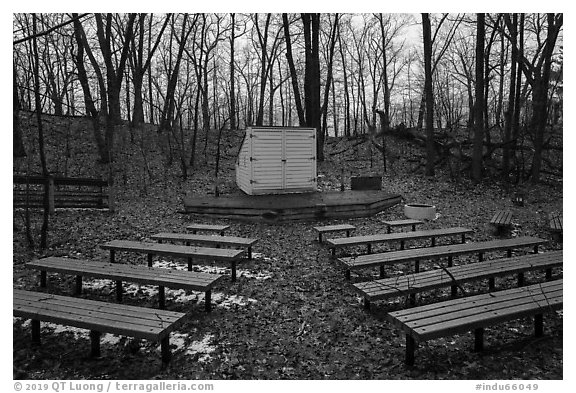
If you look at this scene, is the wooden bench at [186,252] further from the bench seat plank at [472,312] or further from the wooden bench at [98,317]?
the bench seat plank at [472,312]

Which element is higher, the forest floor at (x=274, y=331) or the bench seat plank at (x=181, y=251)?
the bench seat plank at (x=181, y=251)

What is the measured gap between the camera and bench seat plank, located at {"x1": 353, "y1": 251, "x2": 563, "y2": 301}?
13.9ft

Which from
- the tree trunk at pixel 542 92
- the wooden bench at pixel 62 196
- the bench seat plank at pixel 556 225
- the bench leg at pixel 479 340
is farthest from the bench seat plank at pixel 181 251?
the tree trunk at pixel 542 92

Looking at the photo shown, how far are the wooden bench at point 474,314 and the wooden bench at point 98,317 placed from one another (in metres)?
2.10

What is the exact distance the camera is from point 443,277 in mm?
4621

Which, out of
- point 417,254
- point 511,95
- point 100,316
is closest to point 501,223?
point 417,254

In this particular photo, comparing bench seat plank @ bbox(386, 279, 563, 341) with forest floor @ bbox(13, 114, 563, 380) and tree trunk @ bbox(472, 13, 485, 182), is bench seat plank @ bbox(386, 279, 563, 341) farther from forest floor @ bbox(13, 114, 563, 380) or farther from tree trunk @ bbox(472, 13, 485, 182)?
tree trunk @ bbox(472, 13, 485, 182)

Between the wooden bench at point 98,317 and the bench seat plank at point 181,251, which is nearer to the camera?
the wooden bench at point 98,317

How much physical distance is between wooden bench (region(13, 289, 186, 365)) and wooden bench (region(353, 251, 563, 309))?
85.8 inches

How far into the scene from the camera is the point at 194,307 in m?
4.64

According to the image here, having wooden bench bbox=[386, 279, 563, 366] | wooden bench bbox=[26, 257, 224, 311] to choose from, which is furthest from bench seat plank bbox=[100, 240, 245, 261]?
wooden bench bbox=[386, 279, 563, 366]

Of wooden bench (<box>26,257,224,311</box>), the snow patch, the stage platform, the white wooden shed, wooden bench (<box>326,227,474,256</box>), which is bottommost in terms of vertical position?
the snow patch

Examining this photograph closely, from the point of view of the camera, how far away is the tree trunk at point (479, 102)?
13.3 m

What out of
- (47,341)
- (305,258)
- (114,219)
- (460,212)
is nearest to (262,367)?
(47,341)
